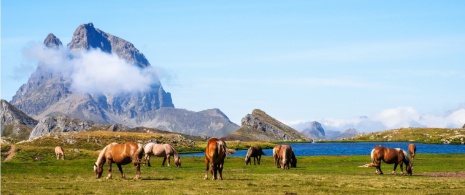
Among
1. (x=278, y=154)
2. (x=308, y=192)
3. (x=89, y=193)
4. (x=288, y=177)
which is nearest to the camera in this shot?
(x=89, y=193)

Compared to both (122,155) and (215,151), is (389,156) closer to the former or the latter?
(215,151)

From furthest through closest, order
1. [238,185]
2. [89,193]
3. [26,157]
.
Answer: [26,157]
[238,185]
[89,193]

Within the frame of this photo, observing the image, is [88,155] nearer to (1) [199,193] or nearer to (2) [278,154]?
(2) [278,154]

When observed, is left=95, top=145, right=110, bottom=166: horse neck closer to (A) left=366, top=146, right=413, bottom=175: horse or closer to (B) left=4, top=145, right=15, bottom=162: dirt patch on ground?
(A) left=366, top=146, right=413, bottom=175: horse

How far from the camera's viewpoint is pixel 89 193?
30125 mm

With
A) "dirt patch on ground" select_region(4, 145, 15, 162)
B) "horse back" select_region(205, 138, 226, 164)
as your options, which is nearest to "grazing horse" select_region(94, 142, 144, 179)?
"horse back" select_region(205, 138, 226, 164)

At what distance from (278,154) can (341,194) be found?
32466mm

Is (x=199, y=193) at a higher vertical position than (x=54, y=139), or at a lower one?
lower

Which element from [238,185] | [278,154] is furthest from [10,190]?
[278,154]

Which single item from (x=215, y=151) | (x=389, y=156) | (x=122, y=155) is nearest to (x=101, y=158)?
(x=122, y=155)

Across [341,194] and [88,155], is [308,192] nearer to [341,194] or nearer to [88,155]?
[341,194]

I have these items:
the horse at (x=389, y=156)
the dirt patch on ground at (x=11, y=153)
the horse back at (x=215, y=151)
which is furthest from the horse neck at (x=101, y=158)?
the dirt patch on ground at (x=11, y=153)

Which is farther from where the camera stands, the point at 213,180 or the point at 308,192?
the point at 213,180

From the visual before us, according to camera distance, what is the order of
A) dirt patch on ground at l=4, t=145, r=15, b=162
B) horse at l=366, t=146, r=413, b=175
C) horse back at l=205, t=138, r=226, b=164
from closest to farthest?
horse back at l=205, t=138, r=226, b=164
horse at l=366, t=146, r=413, b=175
dirt patch on ground at l=4, t=145, r=15, b=162
